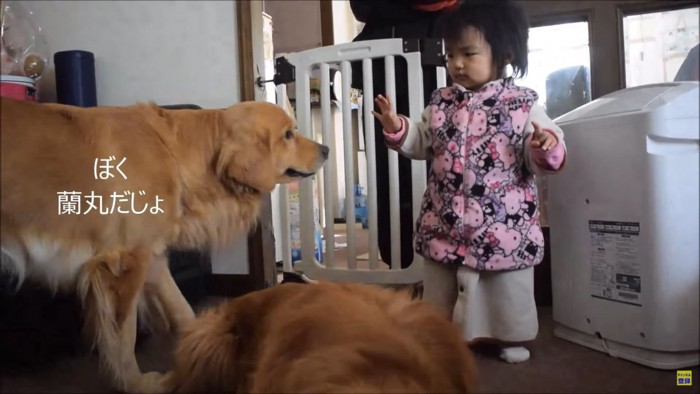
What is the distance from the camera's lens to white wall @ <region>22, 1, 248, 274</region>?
420 mm

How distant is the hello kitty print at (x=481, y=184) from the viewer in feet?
1.34

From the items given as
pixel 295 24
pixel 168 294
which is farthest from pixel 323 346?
pixel 295 24

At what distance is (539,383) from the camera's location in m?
0.37

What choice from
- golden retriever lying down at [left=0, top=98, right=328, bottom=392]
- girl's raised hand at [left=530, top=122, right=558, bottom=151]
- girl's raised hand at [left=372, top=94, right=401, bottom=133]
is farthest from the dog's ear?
girl's raised hand at [left=530, top=122, right=558, bottom=151]

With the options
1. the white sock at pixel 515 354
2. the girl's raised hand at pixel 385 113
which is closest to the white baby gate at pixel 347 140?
the girl's raised hand at pixel 385 113

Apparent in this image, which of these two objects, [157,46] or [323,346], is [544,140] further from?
[157,46]

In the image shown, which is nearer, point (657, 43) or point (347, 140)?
point (657, 43)

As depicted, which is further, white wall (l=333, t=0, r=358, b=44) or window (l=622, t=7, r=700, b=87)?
white wall (l=333, t=0, r=358, b=44)

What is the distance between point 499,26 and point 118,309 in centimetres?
38

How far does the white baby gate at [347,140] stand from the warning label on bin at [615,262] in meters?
0.15

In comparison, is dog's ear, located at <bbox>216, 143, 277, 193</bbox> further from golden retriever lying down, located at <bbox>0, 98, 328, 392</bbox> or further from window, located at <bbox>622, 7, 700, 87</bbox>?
window, located at <bbox>622, 7, 700, 87</bbox>

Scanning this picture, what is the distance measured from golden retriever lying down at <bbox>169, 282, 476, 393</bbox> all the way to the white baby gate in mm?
37

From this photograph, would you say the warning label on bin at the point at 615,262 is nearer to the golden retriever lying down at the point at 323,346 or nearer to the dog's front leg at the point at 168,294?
the golden retriever lying down at the point at 323,346

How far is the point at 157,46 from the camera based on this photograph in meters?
0.43
